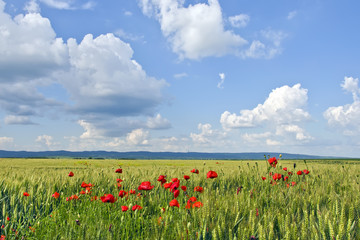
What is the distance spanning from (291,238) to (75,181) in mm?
4331

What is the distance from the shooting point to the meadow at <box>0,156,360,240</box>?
2094mm

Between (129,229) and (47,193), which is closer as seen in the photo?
(129,229)

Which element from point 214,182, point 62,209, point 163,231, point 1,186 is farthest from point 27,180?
point 163,231

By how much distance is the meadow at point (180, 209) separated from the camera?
2.09 meters

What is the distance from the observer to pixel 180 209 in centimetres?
277

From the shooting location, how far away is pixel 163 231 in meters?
2.32

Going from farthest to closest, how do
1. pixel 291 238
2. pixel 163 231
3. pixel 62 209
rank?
1. pixel 62 209
2. pixel 163 231
3. pixel 291 238

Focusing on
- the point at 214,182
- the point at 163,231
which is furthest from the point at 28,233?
the point at 214,182

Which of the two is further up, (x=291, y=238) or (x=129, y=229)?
(x=291, y=238)

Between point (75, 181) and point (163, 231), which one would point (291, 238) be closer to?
point (163, 231)

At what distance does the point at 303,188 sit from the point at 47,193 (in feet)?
13.4

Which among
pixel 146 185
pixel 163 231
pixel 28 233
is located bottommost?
pixel 28 233

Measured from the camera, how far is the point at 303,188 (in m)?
4.08

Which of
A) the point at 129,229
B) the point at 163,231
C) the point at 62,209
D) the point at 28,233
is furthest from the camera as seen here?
the point at 62,209
